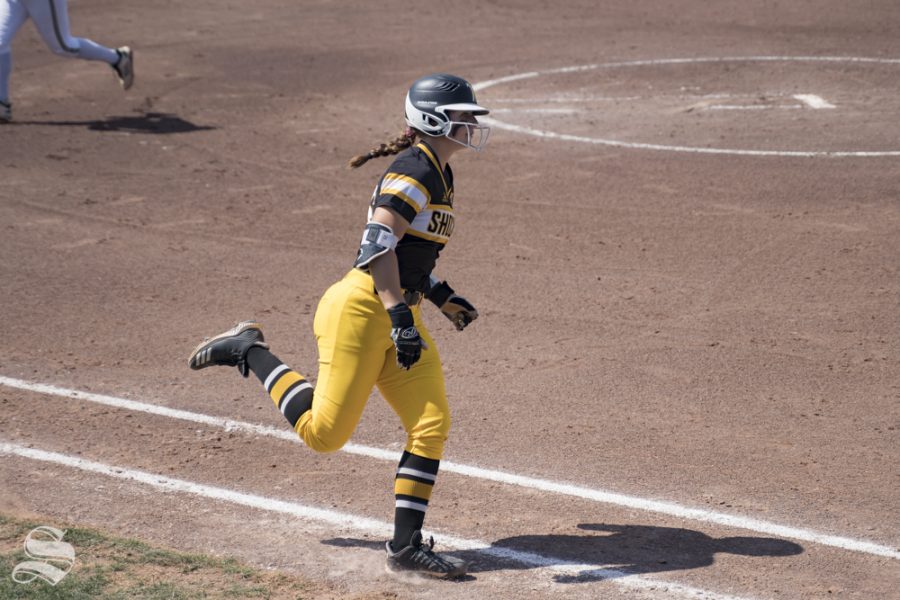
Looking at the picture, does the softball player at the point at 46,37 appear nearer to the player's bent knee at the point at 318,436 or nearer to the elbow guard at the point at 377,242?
the player's bent knee at the point at 318,436

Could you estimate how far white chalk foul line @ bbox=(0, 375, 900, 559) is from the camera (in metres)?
5.40

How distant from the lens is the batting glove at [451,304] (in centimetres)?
567

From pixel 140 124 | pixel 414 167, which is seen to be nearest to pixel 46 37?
pixel 140 124

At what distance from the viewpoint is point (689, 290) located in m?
8.92

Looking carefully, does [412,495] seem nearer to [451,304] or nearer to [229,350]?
[451,304]

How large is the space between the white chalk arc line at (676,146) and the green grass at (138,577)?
530cm

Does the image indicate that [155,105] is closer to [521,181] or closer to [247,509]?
[521,181]

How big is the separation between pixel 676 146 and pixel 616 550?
801 centimetres

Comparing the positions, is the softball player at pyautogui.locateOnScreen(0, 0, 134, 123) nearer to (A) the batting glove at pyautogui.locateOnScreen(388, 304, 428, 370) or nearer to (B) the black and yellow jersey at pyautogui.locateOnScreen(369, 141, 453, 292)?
(B) the black and yellow jersey at pyautogui.locateOnScreen(369, 141, 453, 292)

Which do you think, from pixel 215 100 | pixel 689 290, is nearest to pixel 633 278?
pixel 689 290

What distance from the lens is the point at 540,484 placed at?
6.02m

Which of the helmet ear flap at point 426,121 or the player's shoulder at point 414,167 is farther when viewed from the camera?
the helmet ear flap at point 426,121

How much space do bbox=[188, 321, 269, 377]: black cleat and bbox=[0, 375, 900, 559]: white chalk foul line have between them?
0.89 metres

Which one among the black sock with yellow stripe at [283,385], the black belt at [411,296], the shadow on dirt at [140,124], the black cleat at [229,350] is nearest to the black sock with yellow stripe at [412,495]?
the black sock with yellow stripe at [283,385]
